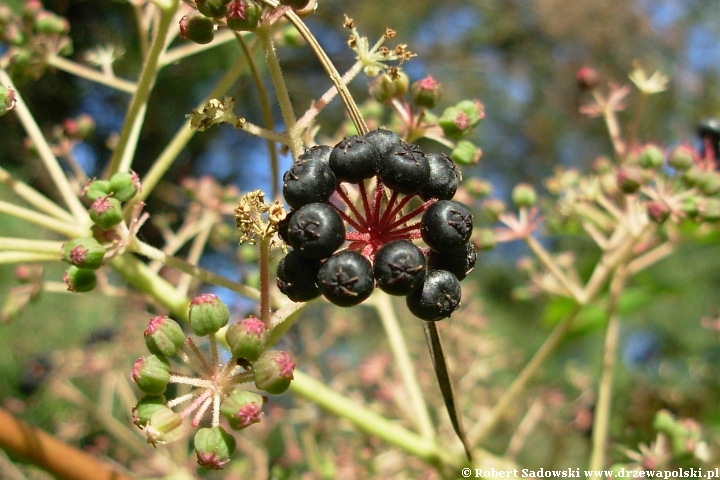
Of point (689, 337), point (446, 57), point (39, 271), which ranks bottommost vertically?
point (39, 271)

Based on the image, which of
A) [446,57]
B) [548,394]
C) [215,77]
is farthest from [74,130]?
[446,57]

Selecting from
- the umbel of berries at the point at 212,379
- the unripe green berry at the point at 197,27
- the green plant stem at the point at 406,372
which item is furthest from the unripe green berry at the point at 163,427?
the green plant stem at the point at 406,372

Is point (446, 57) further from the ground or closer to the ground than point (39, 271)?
further from the ground

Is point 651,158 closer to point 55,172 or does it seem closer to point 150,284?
point 150,284

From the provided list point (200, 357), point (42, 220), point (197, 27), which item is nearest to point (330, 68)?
point (197, 27)

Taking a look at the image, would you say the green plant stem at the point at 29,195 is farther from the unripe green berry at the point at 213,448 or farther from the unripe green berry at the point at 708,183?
the unripe green berry at the point at 708,183

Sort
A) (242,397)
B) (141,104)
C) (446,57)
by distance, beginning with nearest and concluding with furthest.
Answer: (242,397) < (141,104) < (446,57)

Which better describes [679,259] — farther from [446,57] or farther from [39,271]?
[39,271]
